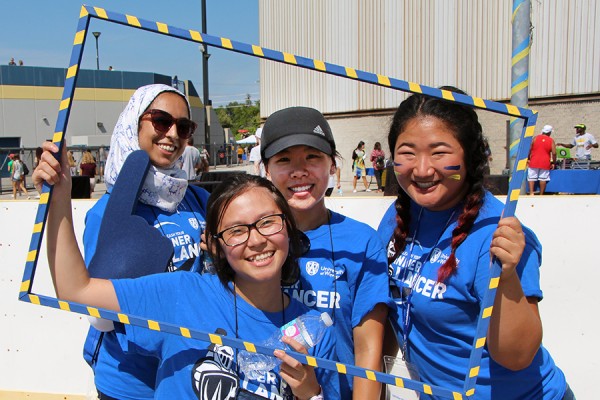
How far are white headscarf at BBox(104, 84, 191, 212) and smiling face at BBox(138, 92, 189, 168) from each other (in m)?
0.02

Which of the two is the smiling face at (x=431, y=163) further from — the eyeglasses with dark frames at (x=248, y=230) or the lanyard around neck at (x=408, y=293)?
the eyeglasses with dark frames at (x=248, y=230)

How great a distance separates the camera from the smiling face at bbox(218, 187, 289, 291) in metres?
1.60

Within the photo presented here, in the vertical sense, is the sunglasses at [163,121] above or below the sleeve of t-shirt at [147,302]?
above

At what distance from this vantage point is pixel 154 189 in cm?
201

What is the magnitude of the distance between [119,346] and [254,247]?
0.68 meters

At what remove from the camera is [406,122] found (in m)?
1.79

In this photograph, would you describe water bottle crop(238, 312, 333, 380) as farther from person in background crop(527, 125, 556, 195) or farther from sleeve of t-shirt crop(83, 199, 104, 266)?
person in background crop(527, 125, 556, 195)

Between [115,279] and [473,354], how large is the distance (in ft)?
3.72

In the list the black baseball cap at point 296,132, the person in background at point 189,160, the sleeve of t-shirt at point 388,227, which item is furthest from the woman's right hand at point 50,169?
the person in background at point 189,160

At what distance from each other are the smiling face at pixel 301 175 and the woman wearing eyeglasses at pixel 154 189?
0.45 m

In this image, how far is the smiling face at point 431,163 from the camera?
1.70 m

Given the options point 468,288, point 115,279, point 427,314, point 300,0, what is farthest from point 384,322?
point 300,0

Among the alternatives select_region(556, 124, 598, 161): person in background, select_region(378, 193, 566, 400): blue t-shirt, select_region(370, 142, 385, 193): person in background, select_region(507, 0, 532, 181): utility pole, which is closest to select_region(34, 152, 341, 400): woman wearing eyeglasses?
select_region(378, 193, 566, 400): blue t-shirt

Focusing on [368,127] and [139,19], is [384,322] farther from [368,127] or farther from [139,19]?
[368,127]
